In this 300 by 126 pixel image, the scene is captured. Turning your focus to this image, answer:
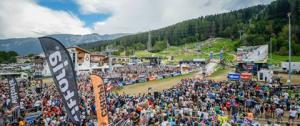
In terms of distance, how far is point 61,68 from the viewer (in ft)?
33.3

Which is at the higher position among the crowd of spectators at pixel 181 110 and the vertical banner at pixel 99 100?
the vertical banner at pixel 99 100

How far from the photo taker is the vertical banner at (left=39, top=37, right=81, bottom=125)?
33.3 feet

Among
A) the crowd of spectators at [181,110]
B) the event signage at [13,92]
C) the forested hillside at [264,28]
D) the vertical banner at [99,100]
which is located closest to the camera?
the vertical banner at [99,100]

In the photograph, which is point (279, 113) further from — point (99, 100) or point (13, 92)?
point (13, 92)

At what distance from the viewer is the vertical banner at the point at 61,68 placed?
10141 mm

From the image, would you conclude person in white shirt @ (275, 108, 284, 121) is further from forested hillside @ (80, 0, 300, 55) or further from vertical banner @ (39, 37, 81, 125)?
forested hillside @ (80, 0, 300, 55)

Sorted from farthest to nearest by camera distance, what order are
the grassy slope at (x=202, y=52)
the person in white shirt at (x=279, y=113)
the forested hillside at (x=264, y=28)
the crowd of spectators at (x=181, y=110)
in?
the grassy slope at (x=202, y=52) → the forested hillside at (x=264, y=28) → the person in white shirt at (x=279, y=113) → the crowd of spectators at (x=181, y=110)

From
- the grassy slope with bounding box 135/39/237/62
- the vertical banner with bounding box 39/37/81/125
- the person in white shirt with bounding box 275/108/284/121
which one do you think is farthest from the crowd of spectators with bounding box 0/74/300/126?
the grassy slope with bounding box 135/39/237/62

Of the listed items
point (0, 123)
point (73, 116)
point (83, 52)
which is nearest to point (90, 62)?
point (83, 52)

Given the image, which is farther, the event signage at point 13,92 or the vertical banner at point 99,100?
the event signage at point 13,92

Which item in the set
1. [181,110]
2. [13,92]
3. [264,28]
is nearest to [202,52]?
[264,28]

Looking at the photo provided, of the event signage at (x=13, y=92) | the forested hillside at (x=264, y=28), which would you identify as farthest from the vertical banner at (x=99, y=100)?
the forested hillside at (x=264, y=28)

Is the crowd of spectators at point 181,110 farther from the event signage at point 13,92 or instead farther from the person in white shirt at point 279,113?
the event signage at point 13,92

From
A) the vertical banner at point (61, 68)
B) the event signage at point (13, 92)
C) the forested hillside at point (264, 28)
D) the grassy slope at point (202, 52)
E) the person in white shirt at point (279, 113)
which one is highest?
the forested hillside at point (264, 28)
